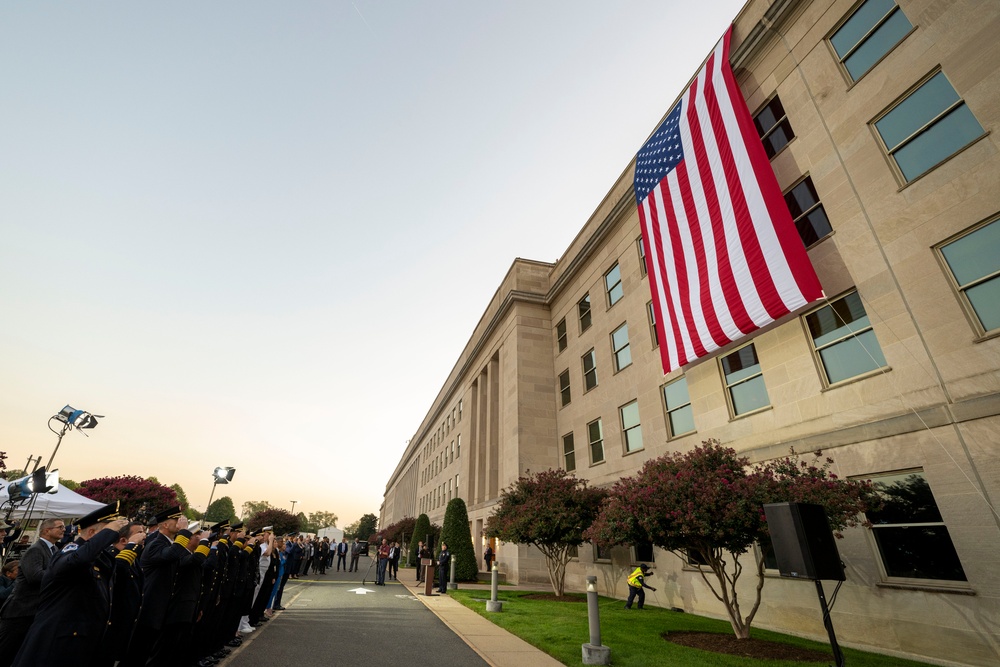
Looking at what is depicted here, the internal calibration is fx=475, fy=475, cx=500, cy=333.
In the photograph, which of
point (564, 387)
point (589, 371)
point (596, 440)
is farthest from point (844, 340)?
point (564, 387)

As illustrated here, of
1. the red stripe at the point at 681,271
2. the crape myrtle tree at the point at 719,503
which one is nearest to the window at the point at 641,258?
the red stripe at the point at 681,271

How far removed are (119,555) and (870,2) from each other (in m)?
19.5

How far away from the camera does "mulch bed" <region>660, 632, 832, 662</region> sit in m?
8.98

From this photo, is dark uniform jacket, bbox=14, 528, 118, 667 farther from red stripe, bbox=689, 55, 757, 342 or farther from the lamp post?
the lamp post

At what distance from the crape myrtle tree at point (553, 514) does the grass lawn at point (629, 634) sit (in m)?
2.15

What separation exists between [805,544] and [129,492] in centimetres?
4528

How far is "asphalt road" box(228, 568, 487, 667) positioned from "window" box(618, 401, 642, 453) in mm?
10338

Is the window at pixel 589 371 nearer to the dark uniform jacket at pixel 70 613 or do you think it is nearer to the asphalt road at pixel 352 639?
the asphalt road at pixel 352 639

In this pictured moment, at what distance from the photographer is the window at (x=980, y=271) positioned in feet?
29.9

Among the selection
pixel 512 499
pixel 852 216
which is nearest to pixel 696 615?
pixel 512 499

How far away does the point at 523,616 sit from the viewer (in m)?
13.3

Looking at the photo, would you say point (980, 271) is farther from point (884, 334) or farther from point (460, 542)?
point (460, 542)

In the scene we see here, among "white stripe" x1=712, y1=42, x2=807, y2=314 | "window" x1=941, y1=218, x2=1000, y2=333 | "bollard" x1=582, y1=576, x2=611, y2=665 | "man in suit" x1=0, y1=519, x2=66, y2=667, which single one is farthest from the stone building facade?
"man in suit" x1=0, y1=519, x2=66, y2=667

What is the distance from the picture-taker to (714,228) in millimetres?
14523
